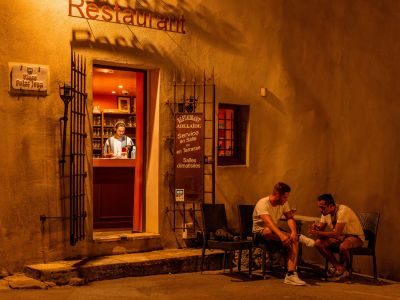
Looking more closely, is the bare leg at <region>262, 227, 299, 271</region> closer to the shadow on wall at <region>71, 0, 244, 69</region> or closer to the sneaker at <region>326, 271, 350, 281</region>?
the sneaker at <region>326, 271, 350, 281</region>

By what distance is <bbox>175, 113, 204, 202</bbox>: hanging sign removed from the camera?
10.0 meters

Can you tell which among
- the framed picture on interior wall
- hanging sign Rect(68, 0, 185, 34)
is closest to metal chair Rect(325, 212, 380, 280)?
hanging sign Rect(68, 0, 185, 34)

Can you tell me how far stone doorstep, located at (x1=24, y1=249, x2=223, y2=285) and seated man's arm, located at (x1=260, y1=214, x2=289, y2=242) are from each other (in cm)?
126

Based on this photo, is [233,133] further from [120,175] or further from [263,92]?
[120,175]

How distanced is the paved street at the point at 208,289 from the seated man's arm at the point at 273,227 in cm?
66

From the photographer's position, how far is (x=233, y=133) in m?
11.4

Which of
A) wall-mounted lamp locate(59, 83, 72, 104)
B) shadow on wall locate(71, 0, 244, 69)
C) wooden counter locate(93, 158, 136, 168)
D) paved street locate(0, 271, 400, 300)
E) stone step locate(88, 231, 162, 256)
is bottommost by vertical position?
paved street locate(0, 271, 400, 300)

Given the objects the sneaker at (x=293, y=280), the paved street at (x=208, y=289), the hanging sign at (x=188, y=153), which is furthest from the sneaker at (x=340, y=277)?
the hanging sign at (x=188, y=153)

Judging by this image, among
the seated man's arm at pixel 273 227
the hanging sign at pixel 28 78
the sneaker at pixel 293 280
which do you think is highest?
the hanging sign at pixel 28 78

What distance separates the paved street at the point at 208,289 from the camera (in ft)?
25.9

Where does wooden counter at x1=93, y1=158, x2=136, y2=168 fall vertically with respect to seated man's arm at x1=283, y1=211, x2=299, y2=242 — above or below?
above

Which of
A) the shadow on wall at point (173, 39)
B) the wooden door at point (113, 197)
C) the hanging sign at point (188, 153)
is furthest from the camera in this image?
the wooden door at point (113, 197)

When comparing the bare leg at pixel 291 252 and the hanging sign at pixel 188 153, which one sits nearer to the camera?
the bare leg at pixel 291 252

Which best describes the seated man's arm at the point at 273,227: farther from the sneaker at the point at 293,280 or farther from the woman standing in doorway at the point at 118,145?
the woman standing in doorway at the point at 118,145
